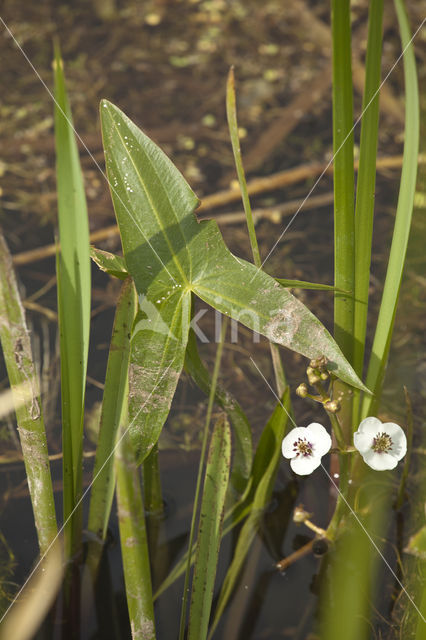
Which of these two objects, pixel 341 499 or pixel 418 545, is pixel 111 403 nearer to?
pixel 341 499

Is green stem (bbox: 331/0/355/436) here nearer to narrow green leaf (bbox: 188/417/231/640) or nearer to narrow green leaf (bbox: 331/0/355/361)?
narrow green leaf (bbox: 331/0/355/361)

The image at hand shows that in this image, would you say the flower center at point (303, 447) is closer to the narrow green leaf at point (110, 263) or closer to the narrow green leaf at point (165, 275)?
the narrow green leaf at point (165, 275)

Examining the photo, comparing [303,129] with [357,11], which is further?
[357,11]

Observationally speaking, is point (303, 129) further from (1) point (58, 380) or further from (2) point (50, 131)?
(1) point (58, 380)

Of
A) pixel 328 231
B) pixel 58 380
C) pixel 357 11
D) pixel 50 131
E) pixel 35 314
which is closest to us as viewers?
pixel 58 380

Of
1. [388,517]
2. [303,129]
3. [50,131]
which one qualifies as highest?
[303,129]

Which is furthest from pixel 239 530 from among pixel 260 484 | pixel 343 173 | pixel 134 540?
pixel 343 173

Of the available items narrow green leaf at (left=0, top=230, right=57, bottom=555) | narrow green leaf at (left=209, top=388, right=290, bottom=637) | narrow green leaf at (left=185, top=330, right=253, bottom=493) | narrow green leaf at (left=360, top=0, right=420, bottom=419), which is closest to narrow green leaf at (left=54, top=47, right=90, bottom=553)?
narrow green leaf at (left=0, top=230, right=57, bottom=555)

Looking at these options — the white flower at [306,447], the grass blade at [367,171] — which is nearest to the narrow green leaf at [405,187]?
the grass blade at [367,171]

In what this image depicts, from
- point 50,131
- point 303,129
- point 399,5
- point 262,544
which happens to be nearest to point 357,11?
point 303,129
